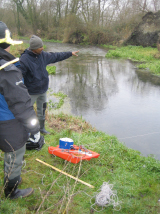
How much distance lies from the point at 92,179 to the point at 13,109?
5.90ft

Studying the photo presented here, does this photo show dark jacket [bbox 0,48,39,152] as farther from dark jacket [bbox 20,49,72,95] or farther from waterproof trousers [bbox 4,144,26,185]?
dark jacket [bbox 20,49,72,95]

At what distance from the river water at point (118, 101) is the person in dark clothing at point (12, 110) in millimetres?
2711

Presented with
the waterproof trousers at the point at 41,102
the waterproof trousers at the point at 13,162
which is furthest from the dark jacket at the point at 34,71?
the waterproof trousers at the point at 13,162

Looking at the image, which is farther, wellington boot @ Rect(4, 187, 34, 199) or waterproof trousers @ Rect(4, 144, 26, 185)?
wellington boot @ Rect(4, 187, 34, 199)

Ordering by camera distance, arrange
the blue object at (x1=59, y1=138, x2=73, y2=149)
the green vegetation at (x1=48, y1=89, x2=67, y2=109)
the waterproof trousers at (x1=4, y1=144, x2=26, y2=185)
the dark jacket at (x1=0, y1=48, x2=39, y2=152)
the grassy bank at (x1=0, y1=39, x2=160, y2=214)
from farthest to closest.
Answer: the green vegetation at (x1=48, y1=89, x2=67, y2=109), the blue object at (x1=59, y1=138, x2=73, y2=149), the grassy bank at (x1=0, y1=39, x2=160, y2=214), the waterproof trousers at (x1=4, y1=144, x2=26, y2=185), the dark jacket at (x1=0, y1=48, x2=39, y2=152)

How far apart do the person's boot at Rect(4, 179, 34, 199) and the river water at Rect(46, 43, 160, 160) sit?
2.42m

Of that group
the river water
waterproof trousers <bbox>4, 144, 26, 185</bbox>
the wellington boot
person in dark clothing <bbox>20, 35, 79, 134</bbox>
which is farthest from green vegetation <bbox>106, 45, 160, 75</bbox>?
waterproof trousers <bbox>4, 144, 26, 185</bbox>

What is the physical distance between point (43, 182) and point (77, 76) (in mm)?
7267

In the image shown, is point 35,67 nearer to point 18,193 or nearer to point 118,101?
point 18,193

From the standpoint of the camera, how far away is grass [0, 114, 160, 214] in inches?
101

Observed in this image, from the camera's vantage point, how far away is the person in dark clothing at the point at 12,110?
1952 mm

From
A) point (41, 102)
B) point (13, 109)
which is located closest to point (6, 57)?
point (13, 109)

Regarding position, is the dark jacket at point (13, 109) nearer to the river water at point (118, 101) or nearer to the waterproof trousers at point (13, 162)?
the waterproof trousers at point (13, 162)

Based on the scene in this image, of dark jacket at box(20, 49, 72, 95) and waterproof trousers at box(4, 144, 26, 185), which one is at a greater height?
dark jacket at box(20, 49, 72, 95)
